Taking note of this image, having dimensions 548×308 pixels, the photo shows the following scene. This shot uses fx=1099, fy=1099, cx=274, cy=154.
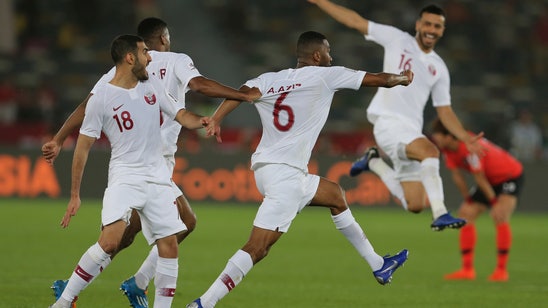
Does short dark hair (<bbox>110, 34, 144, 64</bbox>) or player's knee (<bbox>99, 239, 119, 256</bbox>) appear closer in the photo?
player's knee (<bbox>99, 239, 119, 256</bbox>)

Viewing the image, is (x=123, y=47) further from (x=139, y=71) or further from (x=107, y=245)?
(x=107, y=245)

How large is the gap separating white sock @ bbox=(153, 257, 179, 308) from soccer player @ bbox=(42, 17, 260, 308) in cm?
71

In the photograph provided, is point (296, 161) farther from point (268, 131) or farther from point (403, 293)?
point (403, 293)

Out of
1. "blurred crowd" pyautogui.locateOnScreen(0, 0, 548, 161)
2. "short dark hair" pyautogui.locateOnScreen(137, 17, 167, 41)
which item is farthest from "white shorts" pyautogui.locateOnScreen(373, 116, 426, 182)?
"blurred crowd" pyautogui.locateOnScreen(0, 0, 548, 161)

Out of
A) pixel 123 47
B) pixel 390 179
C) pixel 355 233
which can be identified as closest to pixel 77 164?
pixel 123 47

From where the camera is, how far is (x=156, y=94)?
8.48 meters

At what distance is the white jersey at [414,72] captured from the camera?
1168 cm

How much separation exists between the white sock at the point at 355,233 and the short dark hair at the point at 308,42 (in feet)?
4.83

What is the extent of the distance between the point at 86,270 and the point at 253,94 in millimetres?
1897

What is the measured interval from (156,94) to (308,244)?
28.3 ft

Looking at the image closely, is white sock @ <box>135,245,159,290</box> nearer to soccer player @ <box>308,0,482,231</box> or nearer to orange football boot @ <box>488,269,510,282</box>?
soccer player @ <box>308,0,482,231</box>

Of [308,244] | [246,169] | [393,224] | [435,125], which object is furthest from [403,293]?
[246,169]

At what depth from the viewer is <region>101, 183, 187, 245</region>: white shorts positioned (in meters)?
8.23

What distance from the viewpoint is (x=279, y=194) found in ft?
28.9
